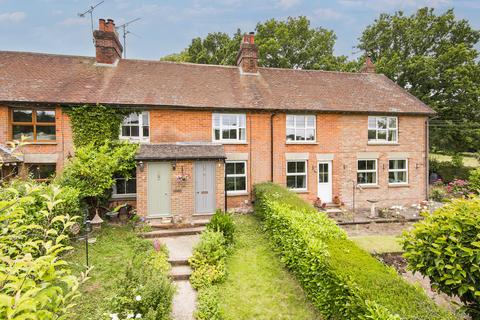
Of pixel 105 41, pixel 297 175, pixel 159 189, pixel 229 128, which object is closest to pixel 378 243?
pixel 297 175

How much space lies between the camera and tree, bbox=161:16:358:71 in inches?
1226

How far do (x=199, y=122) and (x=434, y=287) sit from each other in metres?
11.6

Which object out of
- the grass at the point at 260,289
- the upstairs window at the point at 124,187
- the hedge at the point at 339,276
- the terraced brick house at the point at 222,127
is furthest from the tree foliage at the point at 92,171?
the hedge at the point at 339,276

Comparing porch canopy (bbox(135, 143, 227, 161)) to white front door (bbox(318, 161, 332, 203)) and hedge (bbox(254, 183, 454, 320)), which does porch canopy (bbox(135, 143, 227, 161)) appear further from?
white front door (bbox(318, 161, 332, 203))

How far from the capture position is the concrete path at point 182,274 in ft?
19.6

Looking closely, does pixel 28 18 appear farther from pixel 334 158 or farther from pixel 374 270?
pixel 374 270

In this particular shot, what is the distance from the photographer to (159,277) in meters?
5.60

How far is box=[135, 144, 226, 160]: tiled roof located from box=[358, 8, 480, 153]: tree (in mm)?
23933

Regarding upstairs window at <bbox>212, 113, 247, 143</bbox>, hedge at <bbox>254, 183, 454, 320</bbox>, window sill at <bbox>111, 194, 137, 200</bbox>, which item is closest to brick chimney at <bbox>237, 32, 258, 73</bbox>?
upstairs window at <bbox>212, 113, 247, 143</bbox>

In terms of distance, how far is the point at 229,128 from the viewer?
14.2 m

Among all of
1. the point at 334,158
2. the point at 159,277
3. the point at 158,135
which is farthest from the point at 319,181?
the point at 159,277

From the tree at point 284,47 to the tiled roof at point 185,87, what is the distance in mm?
13803

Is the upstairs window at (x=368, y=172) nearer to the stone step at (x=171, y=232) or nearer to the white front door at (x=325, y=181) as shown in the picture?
the white front door at (x=325, y=181)

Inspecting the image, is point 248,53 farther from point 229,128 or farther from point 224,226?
point 224,226
